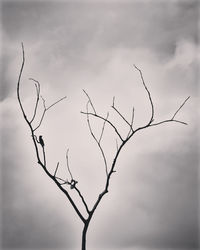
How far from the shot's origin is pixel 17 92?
15.8ft

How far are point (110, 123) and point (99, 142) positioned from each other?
484mm

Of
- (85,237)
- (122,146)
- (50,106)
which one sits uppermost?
(50,106)

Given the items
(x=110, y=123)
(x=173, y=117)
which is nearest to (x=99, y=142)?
(x=110, y=123)

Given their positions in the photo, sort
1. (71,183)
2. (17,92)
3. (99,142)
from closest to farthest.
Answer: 1. (17,92)
2. (71,183)
3. (99,142)

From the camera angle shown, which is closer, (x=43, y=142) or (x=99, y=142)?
(x=43, y=142)

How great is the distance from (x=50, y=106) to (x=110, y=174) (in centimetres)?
145

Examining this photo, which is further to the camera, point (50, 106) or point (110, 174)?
point (50, 106)

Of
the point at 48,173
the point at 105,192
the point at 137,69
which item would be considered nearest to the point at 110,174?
the point at 105,192

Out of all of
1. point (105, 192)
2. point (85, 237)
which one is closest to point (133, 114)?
point (105, 192)

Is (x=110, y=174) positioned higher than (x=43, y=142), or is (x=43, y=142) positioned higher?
(x=43, y=142)

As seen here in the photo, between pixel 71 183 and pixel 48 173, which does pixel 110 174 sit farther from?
pixel 48 173

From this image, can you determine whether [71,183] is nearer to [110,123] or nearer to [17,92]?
[110,123]

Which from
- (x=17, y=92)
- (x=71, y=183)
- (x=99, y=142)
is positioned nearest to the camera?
(x=17, y=92)

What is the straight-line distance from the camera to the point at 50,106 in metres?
5.42
